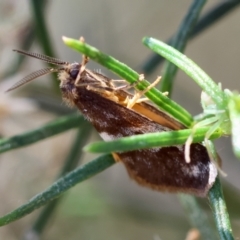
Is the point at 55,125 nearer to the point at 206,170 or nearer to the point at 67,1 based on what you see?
the point at 206,170

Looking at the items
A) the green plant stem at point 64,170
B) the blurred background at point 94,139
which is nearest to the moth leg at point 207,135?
the green plant stem at point 64,170

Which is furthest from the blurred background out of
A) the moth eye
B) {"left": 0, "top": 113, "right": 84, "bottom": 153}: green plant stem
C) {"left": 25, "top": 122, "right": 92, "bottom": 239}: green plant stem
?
the moth eye

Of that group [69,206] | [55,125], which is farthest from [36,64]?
[55,125]

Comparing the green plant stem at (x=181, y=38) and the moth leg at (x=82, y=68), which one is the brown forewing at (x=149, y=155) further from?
the green plant stem at (x=181, y=38)

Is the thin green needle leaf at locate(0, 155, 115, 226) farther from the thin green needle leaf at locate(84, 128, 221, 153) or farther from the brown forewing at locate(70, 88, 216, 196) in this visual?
the thin green needle leaf at locate(84, 128, 221, 153)

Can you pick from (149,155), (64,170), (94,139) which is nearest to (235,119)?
(149,155)

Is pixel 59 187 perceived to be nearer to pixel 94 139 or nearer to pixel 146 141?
pixel 146 141
